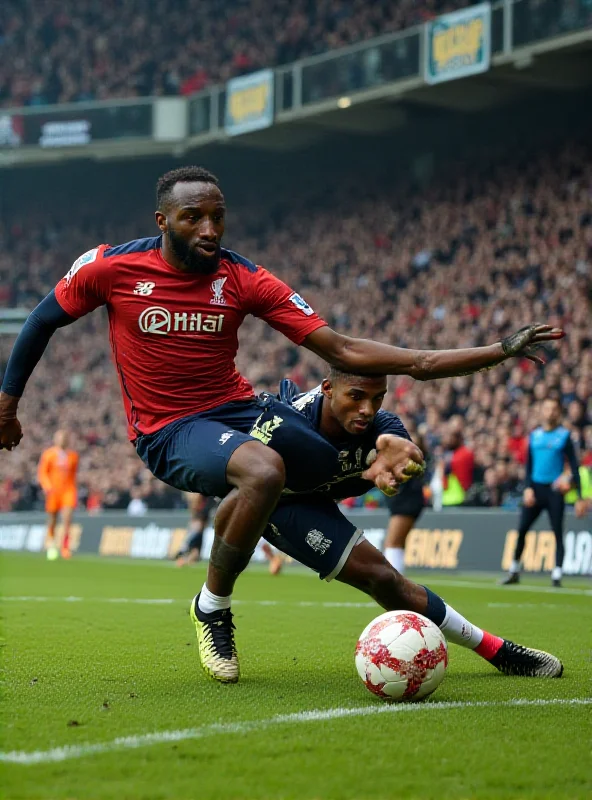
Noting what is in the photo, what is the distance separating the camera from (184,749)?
3627mm

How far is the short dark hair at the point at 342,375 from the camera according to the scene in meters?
5.33

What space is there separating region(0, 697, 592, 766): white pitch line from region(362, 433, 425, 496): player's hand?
2.81 feet

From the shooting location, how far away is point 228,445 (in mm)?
5203

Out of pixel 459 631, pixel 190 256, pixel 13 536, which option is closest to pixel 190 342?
pixel 190 256

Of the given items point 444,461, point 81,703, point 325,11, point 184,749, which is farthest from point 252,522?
point 325,11

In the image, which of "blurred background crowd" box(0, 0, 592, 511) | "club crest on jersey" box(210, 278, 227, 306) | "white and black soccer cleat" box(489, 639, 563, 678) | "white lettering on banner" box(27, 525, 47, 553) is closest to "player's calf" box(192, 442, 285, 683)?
"club crest on jersey" box(210, 278, 227, 306)

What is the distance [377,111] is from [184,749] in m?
26.5

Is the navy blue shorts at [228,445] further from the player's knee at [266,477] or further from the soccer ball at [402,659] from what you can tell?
the soccer ball at [402,659]

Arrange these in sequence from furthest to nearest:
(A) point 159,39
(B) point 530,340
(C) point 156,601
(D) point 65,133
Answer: (A) point 159,39 < (D) point 65,133 < (C) point 156,601 < (B) point 530,340

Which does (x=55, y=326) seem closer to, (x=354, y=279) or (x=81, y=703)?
(x=81, y=703)

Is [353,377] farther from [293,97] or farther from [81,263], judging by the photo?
[293,97]

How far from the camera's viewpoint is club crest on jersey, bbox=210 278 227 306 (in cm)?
556

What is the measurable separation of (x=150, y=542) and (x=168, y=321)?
1701 cm

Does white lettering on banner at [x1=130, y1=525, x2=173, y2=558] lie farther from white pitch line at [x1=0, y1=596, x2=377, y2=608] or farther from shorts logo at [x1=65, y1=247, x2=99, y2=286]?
shorts logo at [x1=65, y1=247, x2=99, y2=286]
